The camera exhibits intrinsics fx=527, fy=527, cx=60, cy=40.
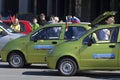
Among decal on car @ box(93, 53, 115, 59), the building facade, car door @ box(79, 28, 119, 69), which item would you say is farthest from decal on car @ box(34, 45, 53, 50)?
the building facade

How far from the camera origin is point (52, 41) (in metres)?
17.2

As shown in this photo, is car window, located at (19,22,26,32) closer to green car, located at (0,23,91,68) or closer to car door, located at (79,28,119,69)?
green car, located at (0,23,91,68)

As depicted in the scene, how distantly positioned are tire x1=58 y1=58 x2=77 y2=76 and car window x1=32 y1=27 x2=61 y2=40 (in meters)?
1.98

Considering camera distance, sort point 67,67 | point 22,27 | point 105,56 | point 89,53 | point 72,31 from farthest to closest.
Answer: point 22,27
point 72,31
point 67,67
point 89,53
point 105,56

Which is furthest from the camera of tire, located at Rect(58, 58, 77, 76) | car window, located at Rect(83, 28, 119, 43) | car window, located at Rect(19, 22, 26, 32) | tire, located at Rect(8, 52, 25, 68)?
car window, located at Rect(19, 22, 26, 32)

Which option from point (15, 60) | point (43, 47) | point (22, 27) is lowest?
point (15, 60)

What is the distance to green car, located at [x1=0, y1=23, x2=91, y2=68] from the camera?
17.1 meters

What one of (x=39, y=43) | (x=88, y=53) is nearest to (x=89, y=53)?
(x=88, y=53)

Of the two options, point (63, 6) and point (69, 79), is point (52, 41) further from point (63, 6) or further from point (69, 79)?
point (63, 6)

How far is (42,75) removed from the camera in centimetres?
1585

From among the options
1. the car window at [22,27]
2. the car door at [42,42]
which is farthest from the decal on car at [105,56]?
the car window at [22,27]

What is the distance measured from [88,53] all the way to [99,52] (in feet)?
1.04

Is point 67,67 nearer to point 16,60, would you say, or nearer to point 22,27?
point 16,60

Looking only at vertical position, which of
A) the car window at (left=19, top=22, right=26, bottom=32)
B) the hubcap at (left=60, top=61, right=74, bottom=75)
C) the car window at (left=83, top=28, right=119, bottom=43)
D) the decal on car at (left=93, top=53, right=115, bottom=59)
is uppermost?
the car window at (left=19, top=22, right=26, bottom=32)
